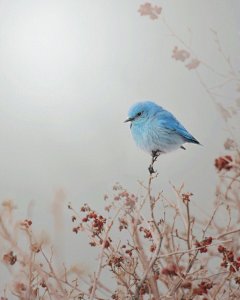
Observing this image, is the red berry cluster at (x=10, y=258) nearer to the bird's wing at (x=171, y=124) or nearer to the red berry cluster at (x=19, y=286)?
the red berry cluster at (x=19, y=286)

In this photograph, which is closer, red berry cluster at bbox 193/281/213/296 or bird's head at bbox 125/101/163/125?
red berry cluster at bbox 193/281/213/296

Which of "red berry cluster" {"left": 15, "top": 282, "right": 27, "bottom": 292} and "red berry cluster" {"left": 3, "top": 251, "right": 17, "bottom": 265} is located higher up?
"red berry cluster" {"left": 3, "top": 251, "right": 17, "bottom": 265}

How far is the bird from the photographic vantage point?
1457 millimetres

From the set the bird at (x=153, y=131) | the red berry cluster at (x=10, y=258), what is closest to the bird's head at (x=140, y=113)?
the bird at (x=153, y=131)

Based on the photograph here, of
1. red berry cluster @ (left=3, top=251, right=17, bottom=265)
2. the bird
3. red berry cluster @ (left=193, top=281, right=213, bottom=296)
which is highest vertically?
the bird

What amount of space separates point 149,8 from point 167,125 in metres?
0.78

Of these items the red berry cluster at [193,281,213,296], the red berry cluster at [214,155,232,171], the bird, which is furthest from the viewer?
the bird

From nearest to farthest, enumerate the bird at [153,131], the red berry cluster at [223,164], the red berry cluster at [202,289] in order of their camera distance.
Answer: the red berry cluster at [223,164], the red berry cluster at [202,289], the bird at [153,131]

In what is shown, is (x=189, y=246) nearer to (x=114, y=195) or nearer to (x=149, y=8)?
(x=114, y=195)

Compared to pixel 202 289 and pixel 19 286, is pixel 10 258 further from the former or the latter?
pixel 202 289

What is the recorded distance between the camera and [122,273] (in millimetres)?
889

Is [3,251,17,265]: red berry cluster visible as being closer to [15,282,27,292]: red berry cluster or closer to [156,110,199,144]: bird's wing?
[15,282,27,292]: red berry cluster

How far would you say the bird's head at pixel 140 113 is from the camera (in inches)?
57.7

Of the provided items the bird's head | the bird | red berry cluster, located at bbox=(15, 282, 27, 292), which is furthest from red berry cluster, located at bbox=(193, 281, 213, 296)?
the bird's head
